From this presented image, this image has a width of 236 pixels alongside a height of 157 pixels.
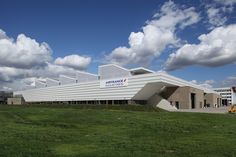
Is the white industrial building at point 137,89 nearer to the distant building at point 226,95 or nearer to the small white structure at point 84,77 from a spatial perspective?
the small white structure at point 84,77

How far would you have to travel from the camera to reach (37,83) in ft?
495

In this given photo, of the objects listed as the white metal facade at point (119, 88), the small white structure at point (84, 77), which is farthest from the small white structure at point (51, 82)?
the small white structure at point (84, 77)

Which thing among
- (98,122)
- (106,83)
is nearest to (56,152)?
(98,122)

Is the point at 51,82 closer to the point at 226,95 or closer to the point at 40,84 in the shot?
the point at 40,84

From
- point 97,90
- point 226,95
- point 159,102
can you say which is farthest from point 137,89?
point 226,95

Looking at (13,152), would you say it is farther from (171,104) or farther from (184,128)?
(171,104)

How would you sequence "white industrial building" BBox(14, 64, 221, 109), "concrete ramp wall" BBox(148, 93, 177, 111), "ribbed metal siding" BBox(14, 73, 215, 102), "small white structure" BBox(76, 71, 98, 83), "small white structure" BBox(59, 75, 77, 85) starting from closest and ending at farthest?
"ribbed metal siding" BBox(14, 73, 215, 102), "white industrial building" BBox(14, 64, 221, 109), "concrete ramp wall" BBox(148, 93, 177, 111), "small white structure" BBox(76, 71, 98, 83), "small white structure" BBox(59, 75, 77, 85)

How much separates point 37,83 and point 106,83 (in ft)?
222

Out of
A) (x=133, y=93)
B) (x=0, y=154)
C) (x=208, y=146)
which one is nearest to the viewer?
(x=0, y=154)

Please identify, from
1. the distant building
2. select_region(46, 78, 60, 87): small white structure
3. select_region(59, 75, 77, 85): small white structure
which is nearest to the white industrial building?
select_region(59, 75, 77, 85): small white structure

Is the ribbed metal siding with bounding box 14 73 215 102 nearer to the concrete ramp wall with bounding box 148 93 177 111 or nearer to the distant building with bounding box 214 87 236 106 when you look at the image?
the concrete ramp wall with bounding box 148 93 177 111

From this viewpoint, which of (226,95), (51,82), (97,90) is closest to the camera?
(97,90)

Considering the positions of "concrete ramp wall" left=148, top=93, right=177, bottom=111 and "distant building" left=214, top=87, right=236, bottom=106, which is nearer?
"concrete ramp wall" left=148, top=93, right=177, bottom=111

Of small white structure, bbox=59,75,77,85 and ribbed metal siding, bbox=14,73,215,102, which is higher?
small white structure, bbox=59,75,77,85
